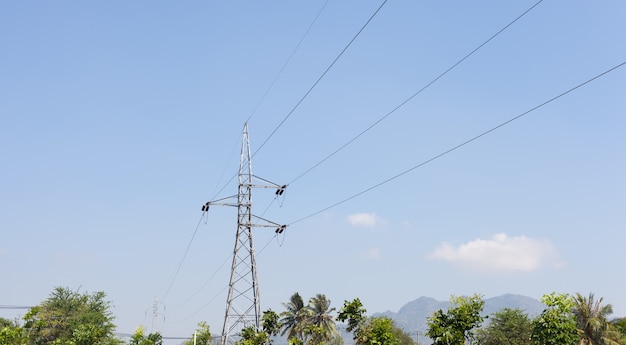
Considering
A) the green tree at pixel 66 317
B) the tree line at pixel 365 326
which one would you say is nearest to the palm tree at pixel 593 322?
the tree line at pixel 365 326

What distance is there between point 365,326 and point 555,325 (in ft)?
59.7

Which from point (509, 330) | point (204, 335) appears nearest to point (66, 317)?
point (204, 335)

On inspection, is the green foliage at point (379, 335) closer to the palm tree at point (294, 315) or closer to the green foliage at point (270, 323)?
the green foliage at point (270, 323)

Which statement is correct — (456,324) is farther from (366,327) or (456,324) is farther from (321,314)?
(321,314)

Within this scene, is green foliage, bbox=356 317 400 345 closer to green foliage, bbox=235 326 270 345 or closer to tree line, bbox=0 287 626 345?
tree line, bbox=0 287 626 345

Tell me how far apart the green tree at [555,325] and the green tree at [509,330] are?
42092 millimetres

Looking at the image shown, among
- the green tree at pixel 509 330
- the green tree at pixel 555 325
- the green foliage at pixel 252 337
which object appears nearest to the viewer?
the green tree at pixel 555 325

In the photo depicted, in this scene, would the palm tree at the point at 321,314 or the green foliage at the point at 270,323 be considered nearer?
the green foliage at the point at 270,323

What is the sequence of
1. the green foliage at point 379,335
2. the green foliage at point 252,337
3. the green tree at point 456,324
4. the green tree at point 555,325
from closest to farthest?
the green tree at point 555,325 → the green tree at point 456,324 → the green foliage at point 379,335 → the green foliage at point 252,337

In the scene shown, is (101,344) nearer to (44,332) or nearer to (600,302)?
(44,332)

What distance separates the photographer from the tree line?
137ft

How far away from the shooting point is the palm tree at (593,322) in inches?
2763

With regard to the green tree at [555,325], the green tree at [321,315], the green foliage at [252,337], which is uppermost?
the green tree at [321,315]

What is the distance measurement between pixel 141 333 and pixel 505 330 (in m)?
54.8
